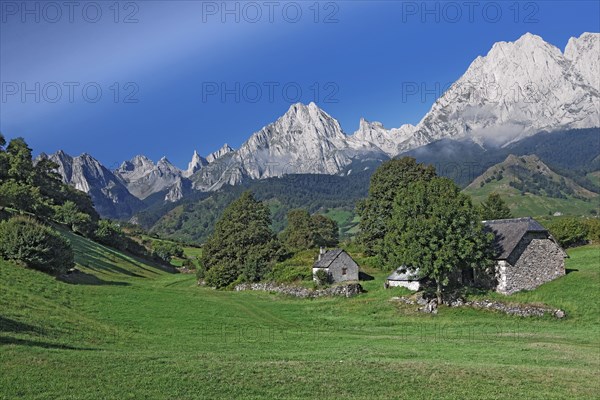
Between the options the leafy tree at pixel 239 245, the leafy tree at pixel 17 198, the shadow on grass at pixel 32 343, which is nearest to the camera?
the shadow on grass at pixel 32 343

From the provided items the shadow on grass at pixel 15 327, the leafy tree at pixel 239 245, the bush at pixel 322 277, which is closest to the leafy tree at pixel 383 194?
the bush at pixel 322 277

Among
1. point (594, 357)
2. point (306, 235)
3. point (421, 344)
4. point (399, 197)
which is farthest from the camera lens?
point (306, 235)

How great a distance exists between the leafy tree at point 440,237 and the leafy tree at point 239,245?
114 feet

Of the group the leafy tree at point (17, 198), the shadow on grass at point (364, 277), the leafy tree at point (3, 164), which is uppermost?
the leafy tree at point (3, 164)

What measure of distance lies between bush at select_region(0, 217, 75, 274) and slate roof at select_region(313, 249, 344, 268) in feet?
115

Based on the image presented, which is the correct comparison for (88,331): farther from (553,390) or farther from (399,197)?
(399,197)

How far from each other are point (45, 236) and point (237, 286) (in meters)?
34.4

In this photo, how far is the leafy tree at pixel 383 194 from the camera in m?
79.1

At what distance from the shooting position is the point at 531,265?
5250 centimetres

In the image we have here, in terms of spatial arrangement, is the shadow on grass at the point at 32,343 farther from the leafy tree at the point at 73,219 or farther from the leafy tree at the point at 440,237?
the leafy tree at the point at 73,219

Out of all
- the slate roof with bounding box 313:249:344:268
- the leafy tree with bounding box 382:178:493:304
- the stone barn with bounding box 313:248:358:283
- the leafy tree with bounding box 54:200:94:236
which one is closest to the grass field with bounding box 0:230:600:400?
the leafy tree with bounding box 382:178:493:304

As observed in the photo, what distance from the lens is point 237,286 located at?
7906cm

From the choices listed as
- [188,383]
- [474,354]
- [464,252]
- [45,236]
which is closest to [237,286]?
[45,236]

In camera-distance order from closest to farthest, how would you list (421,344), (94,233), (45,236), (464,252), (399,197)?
(421,344) → (464,252) → (45,236) → (399,197) → (94,233)
